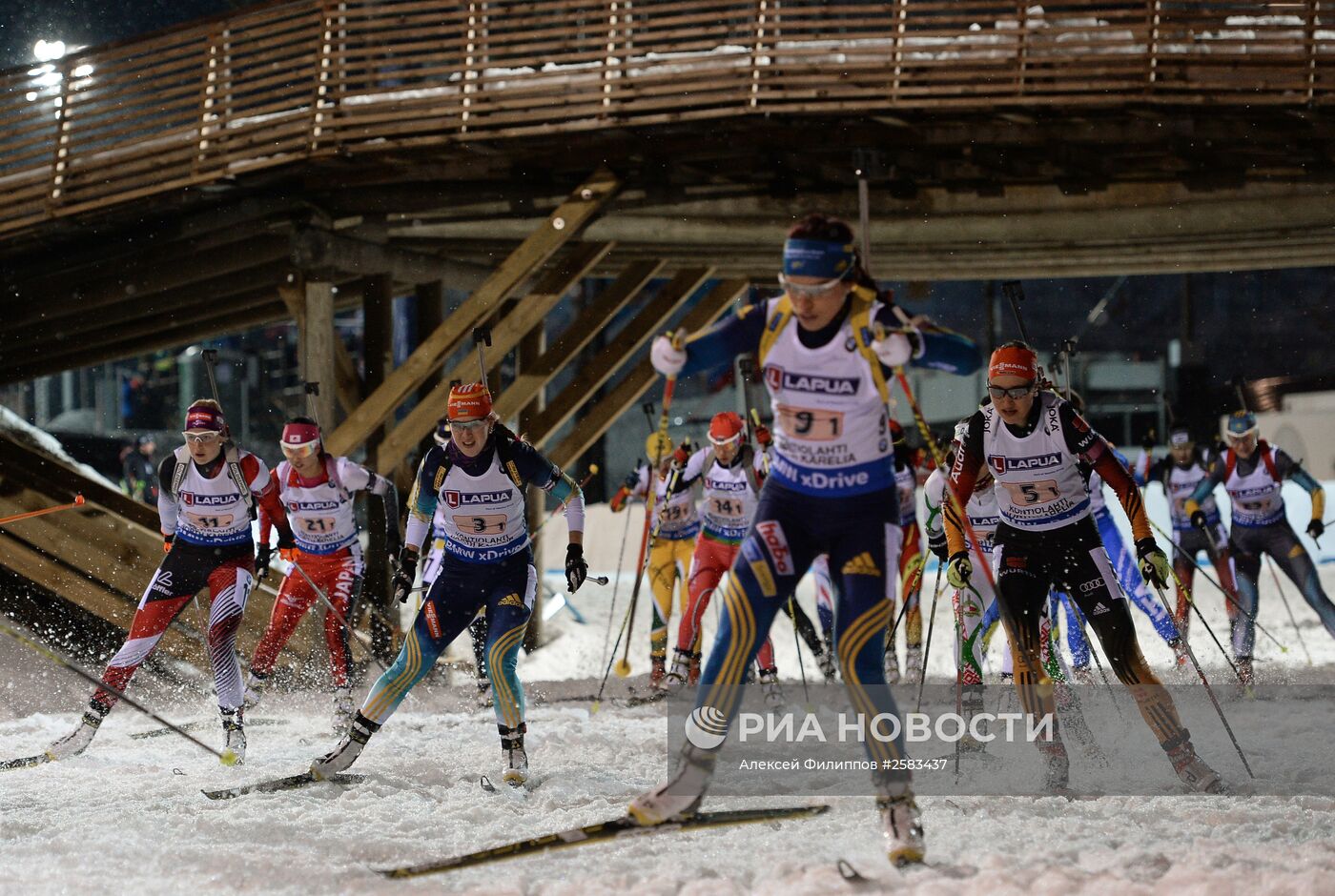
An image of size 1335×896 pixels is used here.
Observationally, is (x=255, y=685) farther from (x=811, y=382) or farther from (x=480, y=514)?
(x=811, y=382)

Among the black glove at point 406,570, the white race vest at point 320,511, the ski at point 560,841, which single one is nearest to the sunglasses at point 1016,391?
the ski at point 560,841

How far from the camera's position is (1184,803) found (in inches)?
232

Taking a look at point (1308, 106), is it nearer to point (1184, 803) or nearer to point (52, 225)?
point (1184, 803)

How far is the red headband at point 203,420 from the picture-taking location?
25.6 ft

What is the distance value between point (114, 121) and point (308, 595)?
19.5 ft

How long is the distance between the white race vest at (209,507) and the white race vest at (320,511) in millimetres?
1474

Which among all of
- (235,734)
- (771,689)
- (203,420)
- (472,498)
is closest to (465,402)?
(472,498)

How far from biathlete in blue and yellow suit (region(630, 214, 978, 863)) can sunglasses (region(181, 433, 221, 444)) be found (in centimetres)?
386

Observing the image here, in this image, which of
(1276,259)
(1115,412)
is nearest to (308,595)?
(1276,259)

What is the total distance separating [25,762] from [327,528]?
2.57 meters

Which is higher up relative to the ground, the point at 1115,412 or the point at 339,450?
the point at 1115,412

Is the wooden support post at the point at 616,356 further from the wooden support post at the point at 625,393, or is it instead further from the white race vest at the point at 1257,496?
the white race vest at the point at 1257,496

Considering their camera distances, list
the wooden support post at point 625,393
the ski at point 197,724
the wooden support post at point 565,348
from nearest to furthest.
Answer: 1. the ski at point 197,724
2. the wooden support post at point 565,348
3. the wooden support post at point 625,393

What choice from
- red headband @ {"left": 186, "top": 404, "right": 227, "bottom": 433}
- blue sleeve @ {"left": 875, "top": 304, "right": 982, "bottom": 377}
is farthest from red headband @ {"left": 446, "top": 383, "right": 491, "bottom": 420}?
blue sleeve @ {"left": 875, "top": 304, "right": 982, "bottom": 377}
